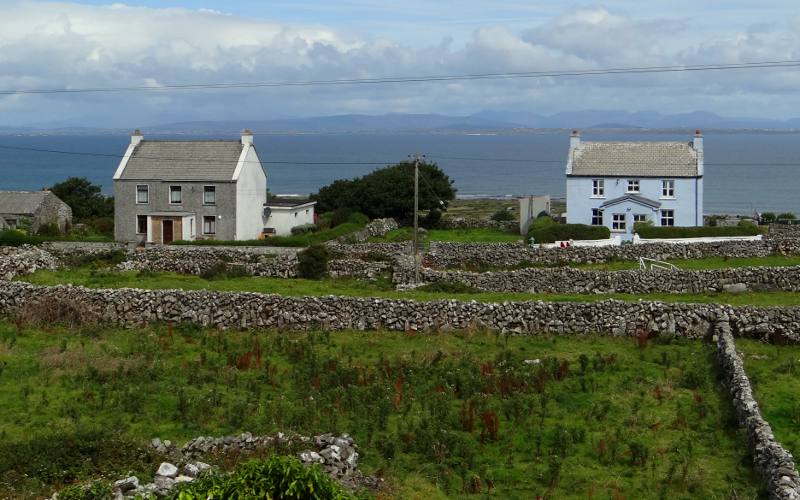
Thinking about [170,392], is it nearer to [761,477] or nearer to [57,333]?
[57,333]

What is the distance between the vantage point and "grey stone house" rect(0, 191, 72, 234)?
208 ft

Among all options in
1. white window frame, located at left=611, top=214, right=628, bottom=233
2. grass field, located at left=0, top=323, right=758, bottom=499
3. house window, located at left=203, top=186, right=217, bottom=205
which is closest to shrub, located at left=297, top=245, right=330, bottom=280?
grass field, located at left=0, top=323, right=758, bottom=499

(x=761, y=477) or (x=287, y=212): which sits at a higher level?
(x=287, y=212)

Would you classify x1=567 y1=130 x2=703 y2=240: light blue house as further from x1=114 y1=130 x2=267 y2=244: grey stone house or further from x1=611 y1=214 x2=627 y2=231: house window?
x1=114 y1=130 x2=267 y2=244: grey stone house

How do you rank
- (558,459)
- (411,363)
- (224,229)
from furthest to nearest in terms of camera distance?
(224,229), (411,363), (558,459)

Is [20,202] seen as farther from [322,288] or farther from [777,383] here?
[777,383]

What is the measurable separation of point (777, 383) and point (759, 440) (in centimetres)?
571

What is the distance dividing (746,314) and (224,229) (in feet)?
116

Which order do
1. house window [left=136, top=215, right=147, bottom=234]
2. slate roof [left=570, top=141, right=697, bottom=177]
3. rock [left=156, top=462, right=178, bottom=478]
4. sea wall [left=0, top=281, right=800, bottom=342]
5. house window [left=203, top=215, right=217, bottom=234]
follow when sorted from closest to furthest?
rock [left=156, top=462, right=178, bottom=478] → sea wall [left=0, top=281, right=800, bottom=342] → house window [left=203, top=215, right=217, bottom=234] → house window [left=136, top=215, right=147, bottom=234] → slate roof [left=570, top=141, right=697, bottom=177]

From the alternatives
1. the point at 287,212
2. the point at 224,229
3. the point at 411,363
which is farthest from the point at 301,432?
the point at 287,212

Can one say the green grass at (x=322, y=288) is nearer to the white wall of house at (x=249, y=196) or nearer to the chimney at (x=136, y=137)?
the white wall of house at (x=249, y=196)

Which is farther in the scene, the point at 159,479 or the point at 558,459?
the point at 558,459

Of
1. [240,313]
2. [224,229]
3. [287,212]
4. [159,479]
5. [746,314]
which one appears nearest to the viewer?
[159,479]

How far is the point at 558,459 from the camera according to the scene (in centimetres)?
1838
